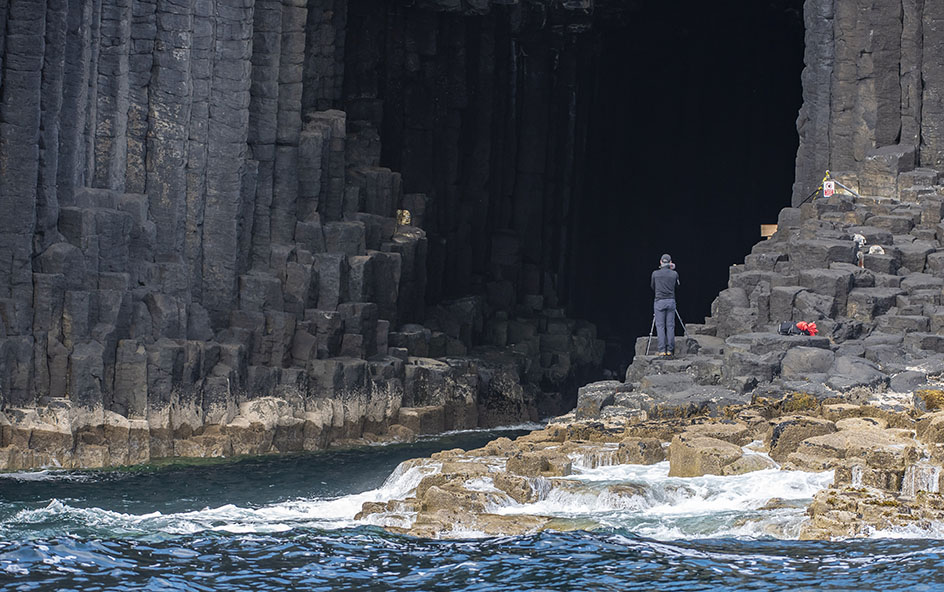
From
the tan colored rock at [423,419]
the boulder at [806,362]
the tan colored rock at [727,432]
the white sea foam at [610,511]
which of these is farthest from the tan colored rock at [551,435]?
the tan colored rock at [423,419]

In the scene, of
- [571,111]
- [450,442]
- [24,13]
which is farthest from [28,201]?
[571,111]

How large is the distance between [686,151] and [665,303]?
31223 millimetres

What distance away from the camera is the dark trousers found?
29.6 m

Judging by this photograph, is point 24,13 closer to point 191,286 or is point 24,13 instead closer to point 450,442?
point 191,286

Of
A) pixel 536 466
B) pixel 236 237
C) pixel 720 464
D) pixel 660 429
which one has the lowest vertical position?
pixel 536 466

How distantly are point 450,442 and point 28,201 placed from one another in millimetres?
11353

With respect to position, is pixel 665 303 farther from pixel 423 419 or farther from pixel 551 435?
pixel 423 419

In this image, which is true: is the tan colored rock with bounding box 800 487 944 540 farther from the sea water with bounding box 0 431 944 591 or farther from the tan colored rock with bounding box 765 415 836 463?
the tan colored rock with bounding box 765 415 836 463

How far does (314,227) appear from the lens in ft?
126

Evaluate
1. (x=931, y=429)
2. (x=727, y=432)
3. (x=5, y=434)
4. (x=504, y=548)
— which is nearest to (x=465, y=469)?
(x=504, y=548)

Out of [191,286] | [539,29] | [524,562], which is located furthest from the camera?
[539,29]

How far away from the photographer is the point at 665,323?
3006 cm

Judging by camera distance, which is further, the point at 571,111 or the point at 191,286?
the point at 571,111

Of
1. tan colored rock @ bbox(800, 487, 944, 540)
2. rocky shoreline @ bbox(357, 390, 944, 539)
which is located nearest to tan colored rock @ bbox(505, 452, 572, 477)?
rocky shoreline @ bbox(357, 390, 944, 539)
